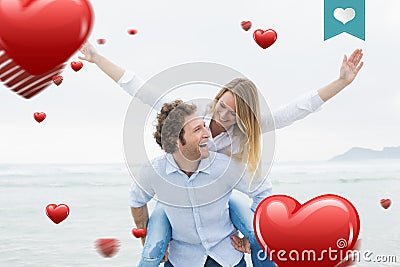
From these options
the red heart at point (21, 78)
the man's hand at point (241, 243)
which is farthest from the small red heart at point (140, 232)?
the red heart at point (21, 78)

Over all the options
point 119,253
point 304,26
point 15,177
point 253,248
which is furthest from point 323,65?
point 253,248

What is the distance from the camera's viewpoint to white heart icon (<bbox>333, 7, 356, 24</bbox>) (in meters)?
2.28

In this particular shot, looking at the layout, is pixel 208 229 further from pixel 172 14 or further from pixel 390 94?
pixel 390 94

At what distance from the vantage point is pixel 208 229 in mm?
1775

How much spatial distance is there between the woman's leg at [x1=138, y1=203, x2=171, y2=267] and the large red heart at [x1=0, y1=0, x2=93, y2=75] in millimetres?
584

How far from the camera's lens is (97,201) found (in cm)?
461

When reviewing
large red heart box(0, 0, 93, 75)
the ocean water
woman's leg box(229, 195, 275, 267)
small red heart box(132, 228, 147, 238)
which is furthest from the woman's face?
the ocean water

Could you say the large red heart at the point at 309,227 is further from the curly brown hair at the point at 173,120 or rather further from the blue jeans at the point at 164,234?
the curly brown hair at the point at 173,120

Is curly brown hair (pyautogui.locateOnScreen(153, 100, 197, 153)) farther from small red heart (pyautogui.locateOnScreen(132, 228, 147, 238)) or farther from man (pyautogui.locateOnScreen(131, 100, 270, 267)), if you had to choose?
small red heart (pyautogui.locateOnScreen(132, 228, 147, 238))

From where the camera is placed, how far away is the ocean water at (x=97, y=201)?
350 cm

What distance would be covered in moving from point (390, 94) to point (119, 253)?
2.35 meters

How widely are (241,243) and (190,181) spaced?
23 centimetres

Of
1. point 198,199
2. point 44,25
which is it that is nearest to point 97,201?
point 198,199

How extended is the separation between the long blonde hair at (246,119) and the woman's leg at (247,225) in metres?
0.13
